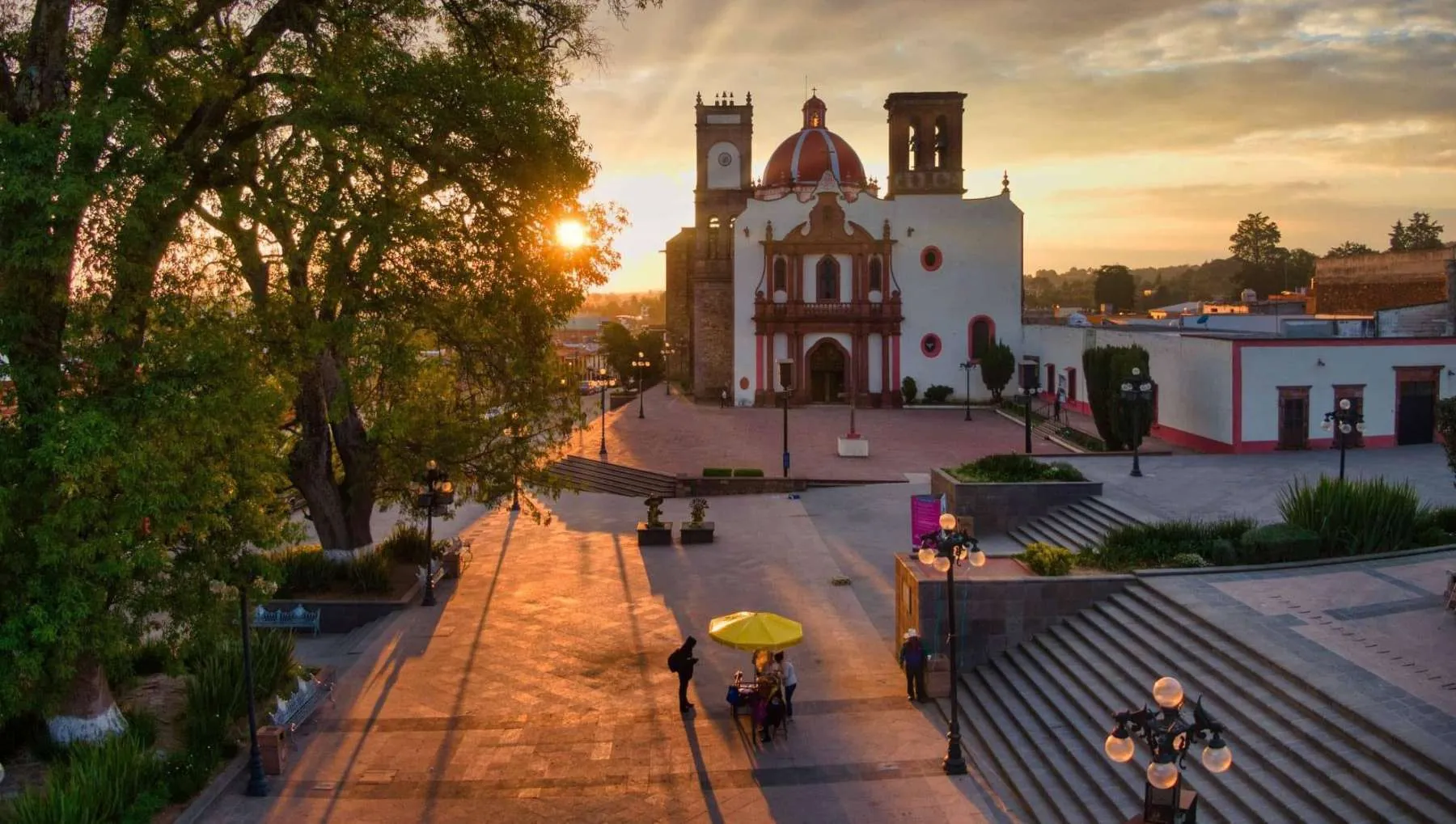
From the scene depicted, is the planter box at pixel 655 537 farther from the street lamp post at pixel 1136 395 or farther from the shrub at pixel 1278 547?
the shrub at pixel 1278 547

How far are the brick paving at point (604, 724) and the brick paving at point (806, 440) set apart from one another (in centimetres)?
1198

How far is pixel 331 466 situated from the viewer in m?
20.5

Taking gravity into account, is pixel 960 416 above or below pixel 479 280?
below

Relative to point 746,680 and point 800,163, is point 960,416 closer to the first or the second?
point 800,163

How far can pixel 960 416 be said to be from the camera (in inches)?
1818

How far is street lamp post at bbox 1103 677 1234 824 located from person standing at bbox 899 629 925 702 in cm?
681

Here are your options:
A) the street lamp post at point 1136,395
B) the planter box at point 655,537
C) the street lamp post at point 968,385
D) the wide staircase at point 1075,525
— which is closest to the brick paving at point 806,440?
the street lamp post at point 968,385

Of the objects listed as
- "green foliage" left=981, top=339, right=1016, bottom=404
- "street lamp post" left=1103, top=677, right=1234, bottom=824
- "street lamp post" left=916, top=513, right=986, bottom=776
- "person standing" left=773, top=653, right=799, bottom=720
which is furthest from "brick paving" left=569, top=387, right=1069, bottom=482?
"street lamp post" left=1103, top=677, right=1234, bottom=824

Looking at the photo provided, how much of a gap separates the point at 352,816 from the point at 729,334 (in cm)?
4362

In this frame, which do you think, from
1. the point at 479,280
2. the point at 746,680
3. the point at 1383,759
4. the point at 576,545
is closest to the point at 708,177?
the point at 576,545

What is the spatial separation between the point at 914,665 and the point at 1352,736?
539 cm

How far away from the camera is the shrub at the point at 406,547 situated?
72.4ft

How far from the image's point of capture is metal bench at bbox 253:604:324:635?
1883 centimetres

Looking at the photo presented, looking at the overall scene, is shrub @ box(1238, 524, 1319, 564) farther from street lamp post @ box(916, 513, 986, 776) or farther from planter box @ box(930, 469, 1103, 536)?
planter box @ box(930, 469, 1103, 536)
